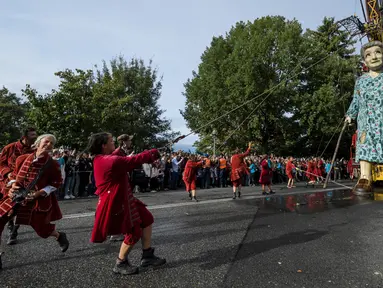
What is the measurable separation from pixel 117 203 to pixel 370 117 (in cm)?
391

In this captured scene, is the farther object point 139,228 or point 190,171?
point 190,171

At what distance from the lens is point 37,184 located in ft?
14.3

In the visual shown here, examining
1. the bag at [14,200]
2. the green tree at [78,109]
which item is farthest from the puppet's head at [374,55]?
the green tree at [78,109]

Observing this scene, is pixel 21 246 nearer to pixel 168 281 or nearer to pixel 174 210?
pixel 168 281

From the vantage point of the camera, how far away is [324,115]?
2864 cm

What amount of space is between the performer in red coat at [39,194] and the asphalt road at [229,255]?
464mm

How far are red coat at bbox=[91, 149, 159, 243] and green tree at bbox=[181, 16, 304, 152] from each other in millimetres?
24450

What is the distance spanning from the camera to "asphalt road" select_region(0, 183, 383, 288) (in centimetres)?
336

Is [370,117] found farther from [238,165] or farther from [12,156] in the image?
[238,165]

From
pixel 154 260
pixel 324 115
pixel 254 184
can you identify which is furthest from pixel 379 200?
pixel 324 115

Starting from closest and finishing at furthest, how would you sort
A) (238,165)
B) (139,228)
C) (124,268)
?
(124,268) → (139,228) → (238,165)

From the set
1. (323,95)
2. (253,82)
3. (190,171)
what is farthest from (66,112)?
(323,95)

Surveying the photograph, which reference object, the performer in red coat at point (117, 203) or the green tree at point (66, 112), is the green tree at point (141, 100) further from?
the performer in red coat at point (117, 203)

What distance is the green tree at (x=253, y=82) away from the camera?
28906mm
